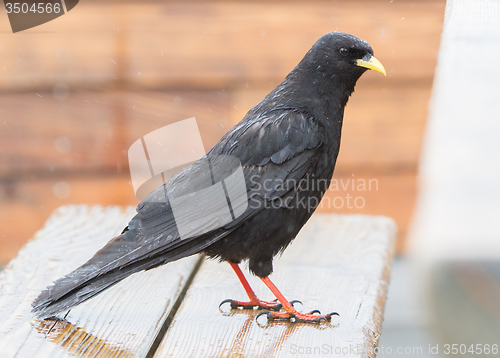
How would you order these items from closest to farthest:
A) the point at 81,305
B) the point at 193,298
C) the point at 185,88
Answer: the point at 81,305, the point at 193,298, the point at 185,88

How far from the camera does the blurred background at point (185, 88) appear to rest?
3.98 meters

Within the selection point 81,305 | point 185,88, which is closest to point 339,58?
point 81,305

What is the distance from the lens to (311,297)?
2.37 meters

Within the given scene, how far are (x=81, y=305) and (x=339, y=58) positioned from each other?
4.63ft

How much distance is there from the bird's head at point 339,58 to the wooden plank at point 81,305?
3.52ft

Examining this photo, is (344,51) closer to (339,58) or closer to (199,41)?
(339,58)

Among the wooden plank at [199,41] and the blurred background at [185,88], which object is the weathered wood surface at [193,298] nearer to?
the blurred background at [185,88]

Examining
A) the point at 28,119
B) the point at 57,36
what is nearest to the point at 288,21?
the point at 57,36

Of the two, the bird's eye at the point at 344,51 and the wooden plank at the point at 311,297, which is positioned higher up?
the bird's eye at the point at 344,51

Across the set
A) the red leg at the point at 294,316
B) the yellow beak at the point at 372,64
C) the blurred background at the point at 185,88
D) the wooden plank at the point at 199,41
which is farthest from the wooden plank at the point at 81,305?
the wooden plank at the point at 199,41

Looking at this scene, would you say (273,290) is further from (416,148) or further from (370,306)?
(416,148)

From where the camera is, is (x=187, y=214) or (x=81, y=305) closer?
(x=187, y=214)

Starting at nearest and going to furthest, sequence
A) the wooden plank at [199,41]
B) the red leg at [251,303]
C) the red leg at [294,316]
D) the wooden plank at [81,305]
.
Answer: the wooden plank at [81,305] → the red leg at [294,316] → the red leg at [251,303] → the wooden plank at [199,41]

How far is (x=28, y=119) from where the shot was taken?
13.8 ft
